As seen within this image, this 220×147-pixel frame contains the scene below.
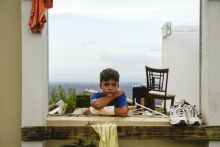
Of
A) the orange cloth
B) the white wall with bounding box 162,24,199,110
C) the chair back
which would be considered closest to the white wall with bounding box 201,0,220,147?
the orange cloth

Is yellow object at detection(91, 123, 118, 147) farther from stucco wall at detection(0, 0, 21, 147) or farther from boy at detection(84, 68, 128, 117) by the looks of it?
stucco wall at detection(0, 0, 21, 147)

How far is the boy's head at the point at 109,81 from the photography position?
11.7 feet

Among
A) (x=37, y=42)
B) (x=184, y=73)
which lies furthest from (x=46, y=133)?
(x=184, y=73)

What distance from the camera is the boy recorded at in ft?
11.8

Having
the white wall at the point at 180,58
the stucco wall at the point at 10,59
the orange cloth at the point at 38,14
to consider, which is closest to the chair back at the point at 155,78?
the white wall at the point at 180,58

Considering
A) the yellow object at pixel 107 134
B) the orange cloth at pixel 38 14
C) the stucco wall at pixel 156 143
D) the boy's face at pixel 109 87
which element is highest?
the orange cloth at pixel 38 14

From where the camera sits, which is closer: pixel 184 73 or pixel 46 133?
pixel 46 133

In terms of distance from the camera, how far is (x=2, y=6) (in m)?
3.47

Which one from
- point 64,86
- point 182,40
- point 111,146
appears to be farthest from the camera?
point 182,40

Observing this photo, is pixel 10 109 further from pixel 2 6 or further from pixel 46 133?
pixel 2 6

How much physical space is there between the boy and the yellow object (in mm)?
256

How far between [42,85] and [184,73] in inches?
199

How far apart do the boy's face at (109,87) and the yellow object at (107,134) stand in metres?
0.34

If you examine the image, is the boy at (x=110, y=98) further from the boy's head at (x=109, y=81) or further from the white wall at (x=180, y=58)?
the white wall at (x=180, y=58)
